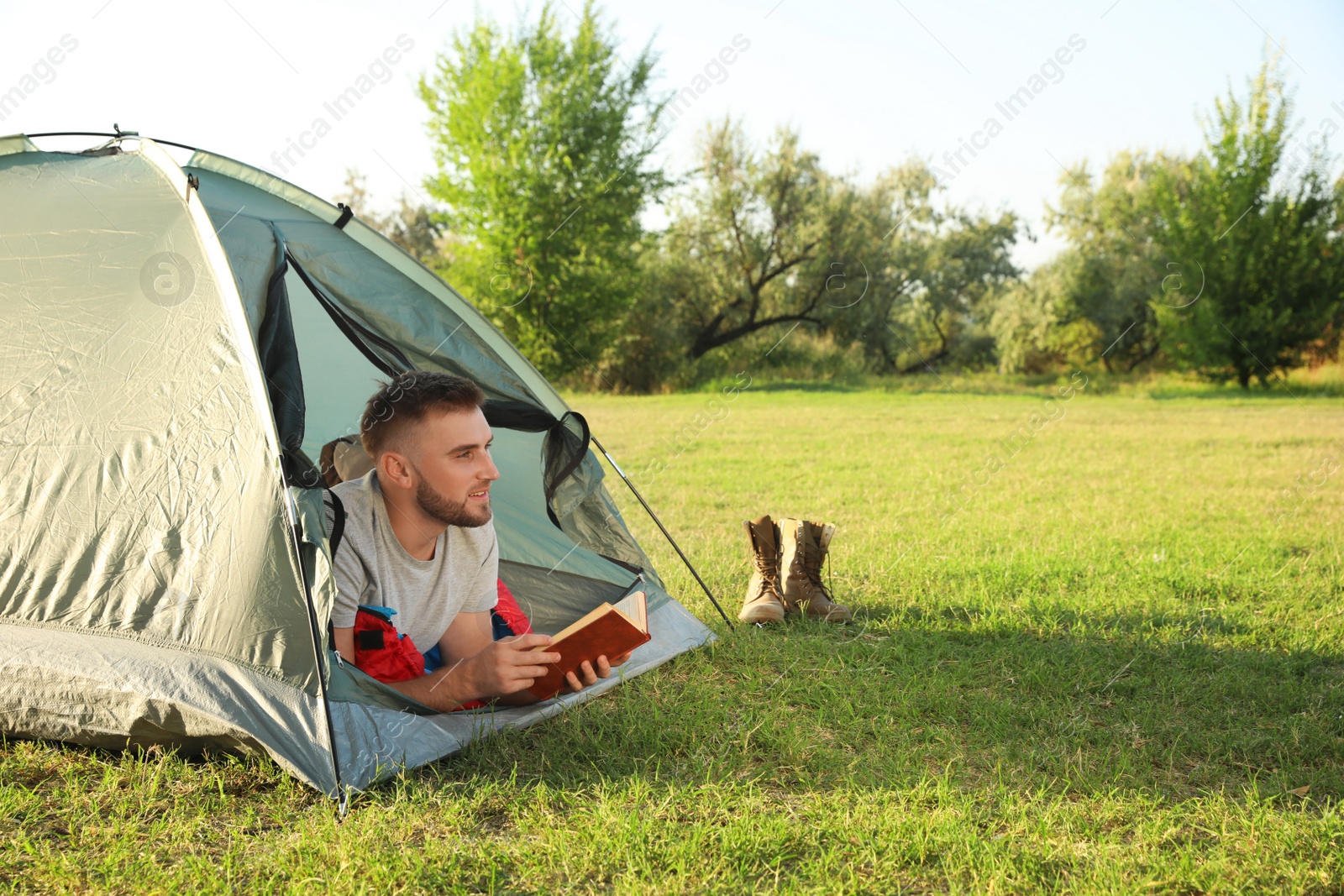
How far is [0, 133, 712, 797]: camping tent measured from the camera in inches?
95.5

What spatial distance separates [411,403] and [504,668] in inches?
31.8

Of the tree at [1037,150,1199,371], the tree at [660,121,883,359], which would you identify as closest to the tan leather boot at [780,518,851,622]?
the tree at [660,121,883,359]

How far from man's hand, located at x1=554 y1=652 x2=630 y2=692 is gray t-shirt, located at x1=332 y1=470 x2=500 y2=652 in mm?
417

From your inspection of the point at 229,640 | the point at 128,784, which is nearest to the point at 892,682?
the point at 229,640

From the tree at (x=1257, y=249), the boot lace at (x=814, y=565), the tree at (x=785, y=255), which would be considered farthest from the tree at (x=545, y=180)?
→ the boot lace at (x=814, y=565)

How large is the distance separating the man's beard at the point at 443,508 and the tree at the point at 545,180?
1551 centimetres

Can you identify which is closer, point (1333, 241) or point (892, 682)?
point (892, 682)

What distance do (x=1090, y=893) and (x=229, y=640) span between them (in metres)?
2.15

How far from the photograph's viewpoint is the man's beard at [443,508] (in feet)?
8.93

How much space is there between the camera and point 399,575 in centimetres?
280

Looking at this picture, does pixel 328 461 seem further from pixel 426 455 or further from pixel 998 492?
pixel 998 492

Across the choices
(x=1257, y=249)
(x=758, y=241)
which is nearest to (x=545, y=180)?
(x=758, y=241)

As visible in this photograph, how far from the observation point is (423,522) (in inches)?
110

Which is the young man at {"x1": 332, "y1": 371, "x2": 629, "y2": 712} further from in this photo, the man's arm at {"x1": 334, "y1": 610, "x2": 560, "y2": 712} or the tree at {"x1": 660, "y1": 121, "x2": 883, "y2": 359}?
the tree at {"x1": 660, "y1": 121, "x2": 883, "y2": 359}
